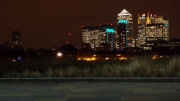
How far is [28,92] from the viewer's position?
13.0 meters

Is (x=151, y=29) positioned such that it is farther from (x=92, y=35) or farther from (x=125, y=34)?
(x=92, y=35)

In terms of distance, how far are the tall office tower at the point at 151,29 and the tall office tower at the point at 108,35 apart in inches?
426

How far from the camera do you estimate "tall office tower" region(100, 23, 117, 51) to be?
14685 centimetres

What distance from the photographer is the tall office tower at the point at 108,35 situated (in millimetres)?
146850

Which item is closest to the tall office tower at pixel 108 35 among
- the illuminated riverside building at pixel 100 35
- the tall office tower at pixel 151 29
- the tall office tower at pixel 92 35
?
the illuminated riverside building at pixel 100 35

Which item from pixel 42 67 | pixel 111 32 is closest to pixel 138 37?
pixel 111 32

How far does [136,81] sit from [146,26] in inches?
6297

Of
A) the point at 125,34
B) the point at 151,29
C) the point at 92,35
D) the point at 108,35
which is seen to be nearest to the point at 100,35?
the point at 92,35

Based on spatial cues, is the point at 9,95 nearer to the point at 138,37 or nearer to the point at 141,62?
the point at 141,62

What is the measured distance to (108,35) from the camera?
6176 inches

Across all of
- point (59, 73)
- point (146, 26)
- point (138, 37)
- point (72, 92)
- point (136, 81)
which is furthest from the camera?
point (146, 26)

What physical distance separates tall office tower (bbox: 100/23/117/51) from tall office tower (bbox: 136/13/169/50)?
35.5 feet

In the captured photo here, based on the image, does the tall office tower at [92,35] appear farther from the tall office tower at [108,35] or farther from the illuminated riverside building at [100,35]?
the tall office tower at [108,35]

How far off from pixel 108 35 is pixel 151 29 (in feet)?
76.3
